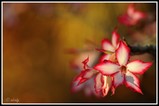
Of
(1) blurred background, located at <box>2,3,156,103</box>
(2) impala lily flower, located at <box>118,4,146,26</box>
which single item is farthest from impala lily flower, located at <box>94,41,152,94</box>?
(1) blurred background, located at <box>2,3,156,103</box>

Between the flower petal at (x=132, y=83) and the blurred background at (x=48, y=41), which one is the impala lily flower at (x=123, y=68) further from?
the blurred background at (x=48, y=41)

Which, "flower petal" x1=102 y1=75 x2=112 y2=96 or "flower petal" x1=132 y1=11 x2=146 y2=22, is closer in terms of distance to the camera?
"flower petal" x1=102 y1=75 x2=112 y2=96

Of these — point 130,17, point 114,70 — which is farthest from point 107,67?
point 130,17

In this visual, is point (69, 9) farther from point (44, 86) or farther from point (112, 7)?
point (44, 86)

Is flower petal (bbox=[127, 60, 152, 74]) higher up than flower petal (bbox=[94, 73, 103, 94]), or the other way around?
flower petal (bbox=[127, 60, 152, 74])

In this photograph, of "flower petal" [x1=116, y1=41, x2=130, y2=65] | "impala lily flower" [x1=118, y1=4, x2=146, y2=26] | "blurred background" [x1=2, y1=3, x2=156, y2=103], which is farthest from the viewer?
"blurred background" [x1=2, y1=3, x2=156, y2=103]

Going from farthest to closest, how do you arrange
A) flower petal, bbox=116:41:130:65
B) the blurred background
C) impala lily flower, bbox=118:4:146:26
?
the blurred background → impala lily flower, bbox=118:4:146:26 → flower petal, bbox=116:41:130:65

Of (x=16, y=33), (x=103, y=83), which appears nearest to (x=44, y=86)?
(x=16, y=33)

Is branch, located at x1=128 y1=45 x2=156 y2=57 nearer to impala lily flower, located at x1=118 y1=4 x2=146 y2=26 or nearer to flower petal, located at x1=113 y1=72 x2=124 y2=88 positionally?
flower petal, located at x1=113 y1=72 x2=124 y2=88
